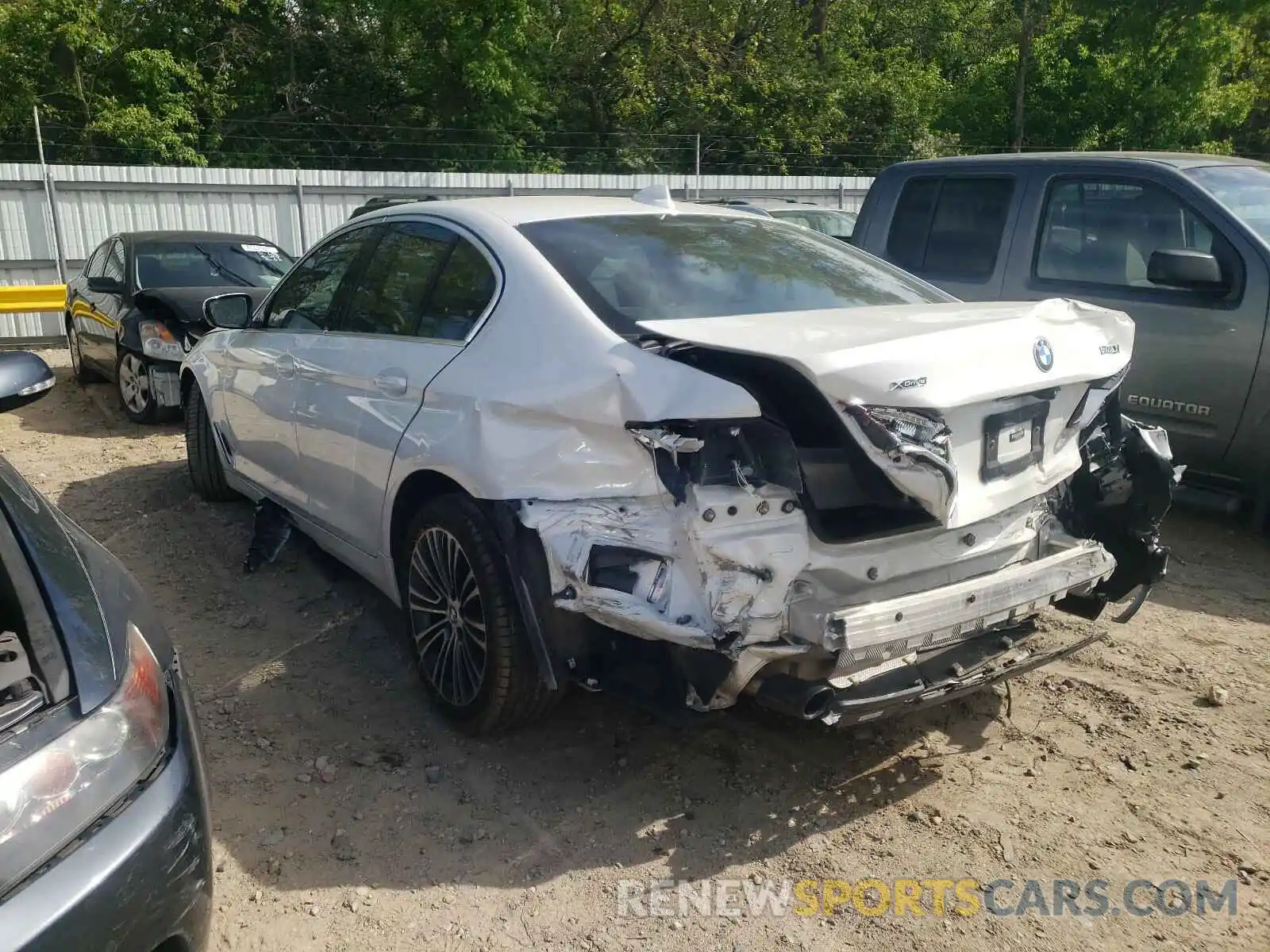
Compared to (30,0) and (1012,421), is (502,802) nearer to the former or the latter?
(1012,421)

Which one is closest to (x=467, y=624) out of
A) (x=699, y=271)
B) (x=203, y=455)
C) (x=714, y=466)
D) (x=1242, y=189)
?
(x=714, y=466)

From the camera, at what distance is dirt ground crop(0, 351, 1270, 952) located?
2662mm

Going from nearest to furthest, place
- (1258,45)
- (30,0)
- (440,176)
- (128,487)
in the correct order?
(128,487) < (440,176) < (30,0) < (1258,45)

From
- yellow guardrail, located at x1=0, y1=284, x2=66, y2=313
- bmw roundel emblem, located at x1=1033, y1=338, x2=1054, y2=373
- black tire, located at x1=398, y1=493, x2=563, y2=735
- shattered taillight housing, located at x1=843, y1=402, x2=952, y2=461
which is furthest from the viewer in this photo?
yellow guardrail, located at x1=0, y1=284, x2=66, y2=313

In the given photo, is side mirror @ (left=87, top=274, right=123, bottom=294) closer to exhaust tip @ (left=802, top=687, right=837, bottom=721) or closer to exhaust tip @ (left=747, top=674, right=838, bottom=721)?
exhaust tip @ (left=747, top=674, right=838, bottom=721)

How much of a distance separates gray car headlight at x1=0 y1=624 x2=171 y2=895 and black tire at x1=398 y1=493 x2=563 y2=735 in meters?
1.10

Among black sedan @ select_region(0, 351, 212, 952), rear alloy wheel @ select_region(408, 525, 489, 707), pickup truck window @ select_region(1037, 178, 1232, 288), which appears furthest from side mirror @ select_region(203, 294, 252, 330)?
pickup truck window @ select_region(1037, 178, 1232, 288)

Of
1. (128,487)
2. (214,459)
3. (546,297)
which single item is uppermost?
(546,297)

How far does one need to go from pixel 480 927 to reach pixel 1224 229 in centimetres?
471

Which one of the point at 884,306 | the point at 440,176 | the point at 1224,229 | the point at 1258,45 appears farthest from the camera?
the point at 1258,45

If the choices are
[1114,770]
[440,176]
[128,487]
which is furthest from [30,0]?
[1114,770]

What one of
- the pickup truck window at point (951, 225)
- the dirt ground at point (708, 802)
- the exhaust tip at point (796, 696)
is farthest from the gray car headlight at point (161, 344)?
the exhaust tip at point (796, 696)

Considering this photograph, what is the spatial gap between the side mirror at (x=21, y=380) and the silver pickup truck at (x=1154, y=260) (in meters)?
4.77

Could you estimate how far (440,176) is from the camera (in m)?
16.1
